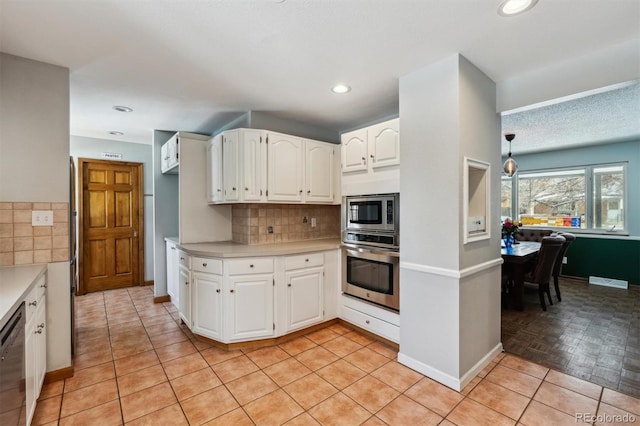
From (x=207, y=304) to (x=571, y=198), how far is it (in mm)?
6580

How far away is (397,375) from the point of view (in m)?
2.31

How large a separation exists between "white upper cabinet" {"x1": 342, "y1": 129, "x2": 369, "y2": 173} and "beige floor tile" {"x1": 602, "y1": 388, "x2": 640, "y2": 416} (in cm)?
251

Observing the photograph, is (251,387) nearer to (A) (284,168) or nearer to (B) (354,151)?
(A) (284,168)

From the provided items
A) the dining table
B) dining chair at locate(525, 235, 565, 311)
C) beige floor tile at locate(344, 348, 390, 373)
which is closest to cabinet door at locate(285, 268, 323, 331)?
beige floor tile at locate(344, 348, 390, 373)

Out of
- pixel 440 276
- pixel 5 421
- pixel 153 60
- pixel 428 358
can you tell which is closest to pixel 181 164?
pixel 153 60

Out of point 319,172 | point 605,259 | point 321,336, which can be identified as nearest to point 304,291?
point 321,336

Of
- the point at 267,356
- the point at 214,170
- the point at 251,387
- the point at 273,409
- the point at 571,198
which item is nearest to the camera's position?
the point at 273,409

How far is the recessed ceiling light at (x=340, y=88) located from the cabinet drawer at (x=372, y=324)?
7.30 feet

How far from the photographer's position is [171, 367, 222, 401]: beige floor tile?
2100 millimetres

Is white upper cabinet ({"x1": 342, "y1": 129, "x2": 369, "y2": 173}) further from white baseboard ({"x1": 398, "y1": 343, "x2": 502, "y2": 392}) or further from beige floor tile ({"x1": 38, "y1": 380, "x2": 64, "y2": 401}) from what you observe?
beige floor tile ({"x1": 38, "y1": 380, "x2": 64, "y2": 401})

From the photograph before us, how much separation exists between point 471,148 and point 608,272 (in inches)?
194

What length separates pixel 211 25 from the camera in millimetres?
1783

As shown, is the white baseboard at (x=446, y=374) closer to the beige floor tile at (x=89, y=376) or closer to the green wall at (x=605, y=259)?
the beige floor tile at (x=89, y=376)

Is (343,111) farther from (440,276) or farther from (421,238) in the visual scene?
(440,276)
